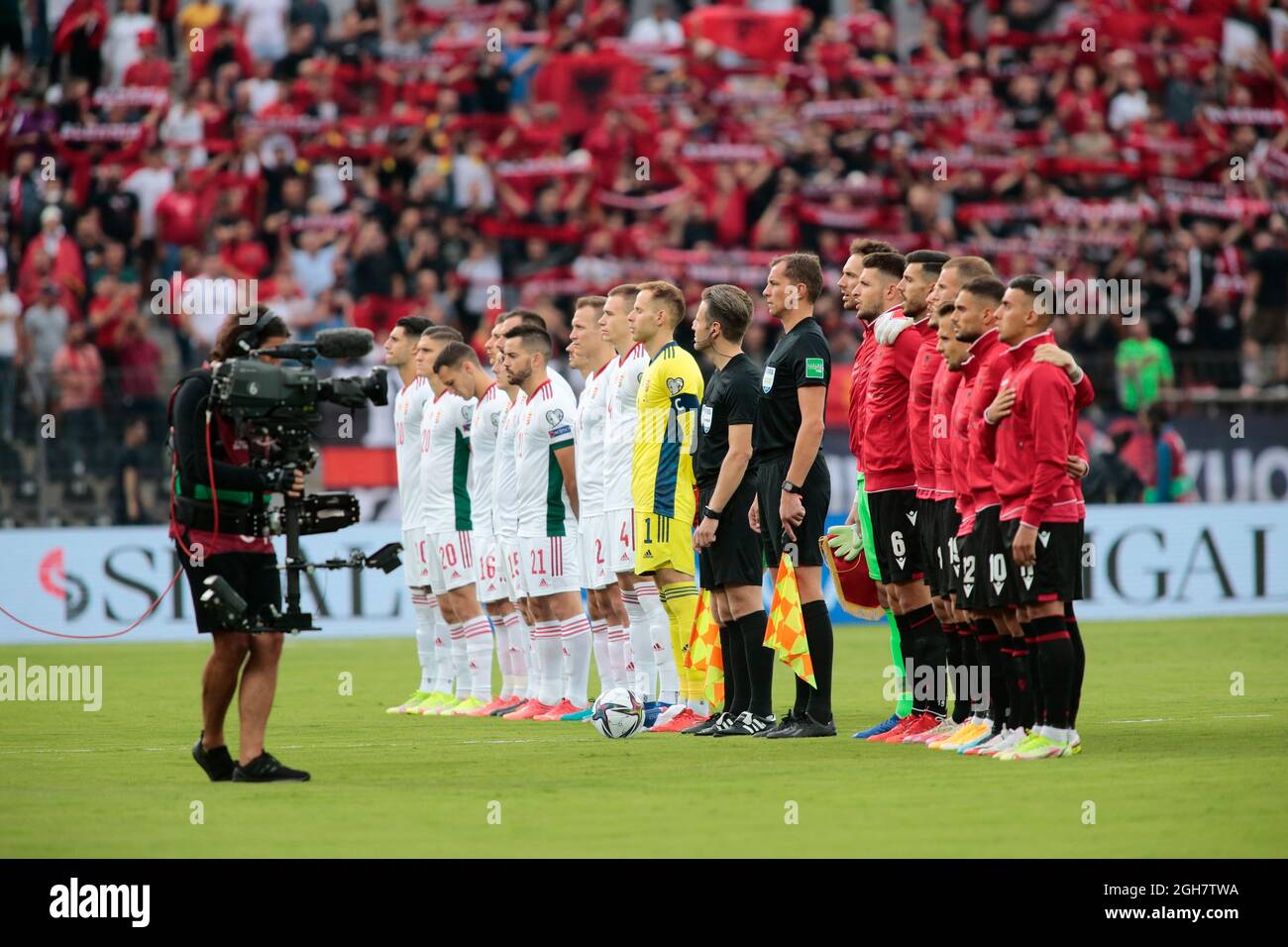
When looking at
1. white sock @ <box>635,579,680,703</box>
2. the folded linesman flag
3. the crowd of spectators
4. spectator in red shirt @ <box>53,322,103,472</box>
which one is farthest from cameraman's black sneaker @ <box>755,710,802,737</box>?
the crowd of spectators

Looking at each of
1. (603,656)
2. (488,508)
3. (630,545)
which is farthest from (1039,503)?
(488,508)

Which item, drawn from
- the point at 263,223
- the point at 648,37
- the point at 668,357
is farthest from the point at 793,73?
the point at 668,357

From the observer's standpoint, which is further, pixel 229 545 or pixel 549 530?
pixel 549 530

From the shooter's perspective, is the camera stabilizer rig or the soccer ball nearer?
the camera stabilizer rig

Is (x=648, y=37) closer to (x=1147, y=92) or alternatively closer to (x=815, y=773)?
(x=1147, y=92)

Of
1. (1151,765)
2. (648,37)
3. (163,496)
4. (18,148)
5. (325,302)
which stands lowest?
(1151,765)

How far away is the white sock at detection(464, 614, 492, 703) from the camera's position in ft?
43.9

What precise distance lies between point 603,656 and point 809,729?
2.11m

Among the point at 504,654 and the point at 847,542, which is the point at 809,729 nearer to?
the point at 847,542

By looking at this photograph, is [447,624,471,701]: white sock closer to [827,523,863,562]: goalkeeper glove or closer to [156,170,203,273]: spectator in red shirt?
[827,523,863,562]: goalkeeper glove

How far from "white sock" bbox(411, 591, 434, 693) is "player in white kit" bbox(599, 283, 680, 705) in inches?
85.7

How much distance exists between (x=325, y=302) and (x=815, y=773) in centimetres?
1459

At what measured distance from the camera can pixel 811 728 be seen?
10.7m
